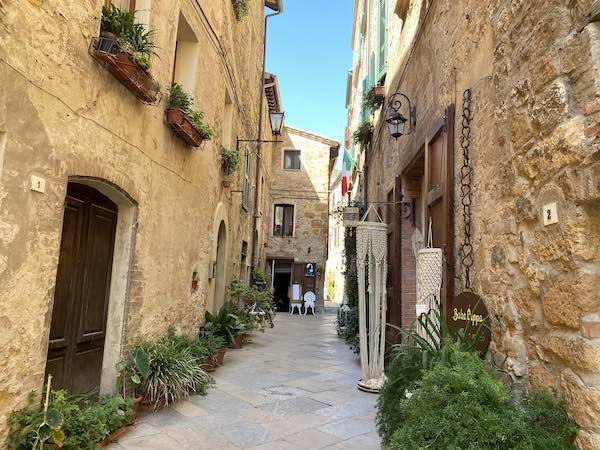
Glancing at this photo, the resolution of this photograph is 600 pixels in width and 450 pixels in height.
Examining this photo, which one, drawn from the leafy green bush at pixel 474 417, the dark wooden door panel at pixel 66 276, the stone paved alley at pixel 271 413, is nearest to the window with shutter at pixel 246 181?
the stone paved alley at pixel 271 413

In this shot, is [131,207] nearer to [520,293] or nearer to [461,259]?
[461,259]

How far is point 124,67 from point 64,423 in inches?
105

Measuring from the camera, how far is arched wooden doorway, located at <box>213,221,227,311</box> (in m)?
8.59

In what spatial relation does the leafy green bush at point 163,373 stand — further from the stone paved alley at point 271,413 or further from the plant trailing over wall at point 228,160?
the plant trailing over wall at point 228,160

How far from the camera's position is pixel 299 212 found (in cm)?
1936

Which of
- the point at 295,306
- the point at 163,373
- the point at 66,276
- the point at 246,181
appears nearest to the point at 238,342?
the point at 163,373

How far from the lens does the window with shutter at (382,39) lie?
8516mm

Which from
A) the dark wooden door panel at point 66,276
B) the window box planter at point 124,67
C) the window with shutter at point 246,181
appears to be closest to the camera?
the window box planter at point 124,67

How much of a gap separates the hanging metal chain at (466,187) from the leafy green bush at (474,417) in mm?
1243

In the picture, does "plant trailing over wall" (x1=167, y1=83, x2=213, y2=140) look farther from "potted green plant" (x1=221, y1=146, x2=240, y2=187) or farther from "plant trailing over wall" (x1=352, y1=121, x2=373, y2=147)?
"plant trailing over wall" (x1=352, y1=121, x2=373, y2=147)

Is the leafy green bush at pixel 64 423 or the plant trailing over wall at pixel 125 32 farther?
the plant trailing over wall at pixel 125 32

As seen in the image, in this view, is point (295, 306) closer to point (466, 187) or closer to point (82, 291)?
point (82, 291)

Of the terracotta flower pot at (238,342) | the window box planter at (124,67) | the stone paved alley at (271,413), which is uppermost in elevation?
the window box planter at (124,67)

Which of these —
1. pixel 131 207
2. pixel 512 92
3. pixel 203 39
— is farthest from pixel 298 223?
pixel 512 92
